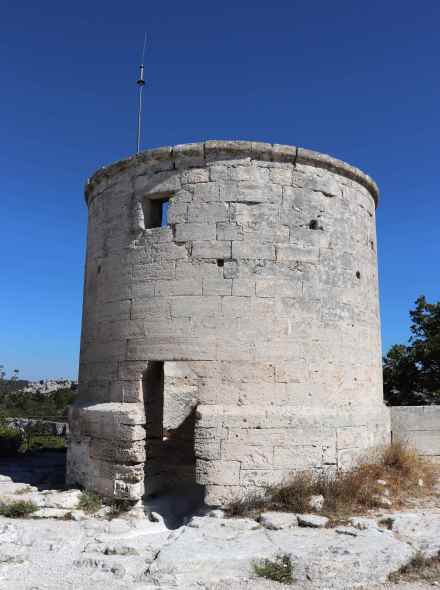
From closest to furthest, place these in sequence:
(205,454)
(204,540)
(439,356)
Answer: (204,540) < (205,454) < (439,356)

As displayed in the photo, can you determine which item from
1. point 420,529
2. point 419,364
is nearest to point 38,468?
point 420,529

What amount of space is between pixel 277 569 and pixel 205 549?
0.74m

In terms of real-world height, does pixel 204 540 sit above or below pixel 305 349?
below

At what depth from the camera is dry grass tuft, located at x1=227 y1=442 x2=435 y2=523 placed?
5617 millimetres

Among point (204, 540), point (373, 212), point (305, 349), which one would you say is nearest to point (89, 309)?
point (305, 349)

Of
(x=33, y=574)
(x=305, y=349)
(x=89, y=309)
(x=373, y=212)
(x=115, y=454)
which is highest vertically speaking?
(x=373, y=212)

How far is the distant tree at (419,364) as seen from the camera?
1310 cm

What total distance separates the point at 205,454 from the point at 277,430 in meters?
0.91

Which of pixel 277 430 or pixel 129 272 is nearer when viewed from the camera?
pixel 277 430

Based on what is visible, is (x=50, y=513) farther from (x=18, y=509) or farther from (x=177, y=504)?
(x=177, y=504)

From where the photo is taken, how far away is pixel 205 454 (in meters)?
5.95

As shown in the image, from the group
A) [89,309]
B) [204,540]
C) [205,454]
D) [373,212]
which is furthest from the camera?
[373,212]

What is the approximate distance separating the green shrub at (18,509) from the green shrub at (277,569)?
10.1ft

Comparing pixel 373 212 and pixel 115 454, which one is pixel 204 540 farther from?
pixel 373 212
